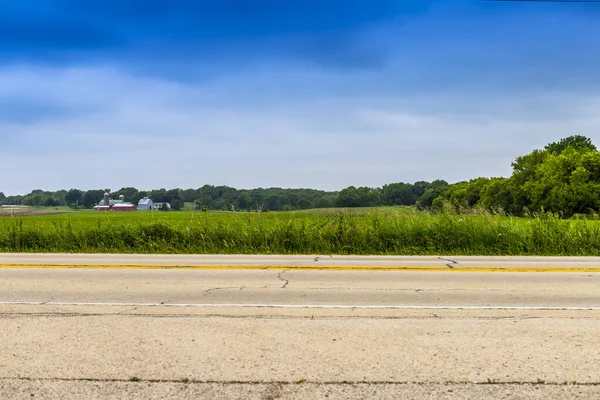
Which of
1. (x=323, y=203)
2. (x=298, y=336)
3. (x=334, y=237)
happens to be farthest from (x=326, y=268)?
(x=323, y=203)

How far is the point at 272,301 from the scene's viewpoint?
8672mm

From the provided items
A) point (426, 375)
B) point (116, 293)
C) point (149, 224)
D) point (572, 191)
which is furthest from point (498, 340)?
point (572, 191)

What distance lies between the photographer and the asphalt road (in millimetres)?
4914

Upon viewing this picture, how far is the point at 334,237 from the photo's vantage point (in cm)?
1864

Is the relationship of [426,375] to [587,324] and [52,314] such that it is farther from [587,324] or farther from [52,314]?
[52,314]

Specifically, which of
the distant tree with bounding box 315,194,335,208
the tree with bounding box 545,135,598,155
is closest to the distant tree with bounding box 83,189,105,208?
the distant tree with bounding box 315,194,335,208

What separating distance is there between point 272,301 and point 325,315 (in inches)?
50.8

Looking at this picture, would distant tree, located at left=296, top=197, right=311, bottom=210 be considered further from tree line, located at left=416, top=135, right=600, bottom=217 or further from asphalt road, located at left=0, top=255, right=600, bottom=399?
tree line, located at left=416, top=135, right=600, bottom=217

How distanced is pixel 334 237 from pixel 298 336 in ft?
→ 40.2

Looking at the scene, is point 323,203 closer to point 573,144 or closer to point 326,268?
point 326,268

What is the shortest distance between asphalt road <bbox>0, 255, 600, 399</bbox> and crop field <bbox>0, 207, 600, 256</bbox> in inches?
268

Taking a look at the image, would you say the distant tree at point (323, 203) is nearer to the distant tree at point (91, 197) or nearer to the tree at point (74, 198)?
Result: the distant tree at point (91, 197)

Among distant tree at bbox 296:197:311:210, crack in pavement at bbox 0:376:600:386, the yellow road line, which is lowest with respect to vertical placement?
crack in pavement at bbox 0:376:600:386

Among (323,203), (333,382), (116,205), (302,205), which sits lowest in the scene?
(333,382)
